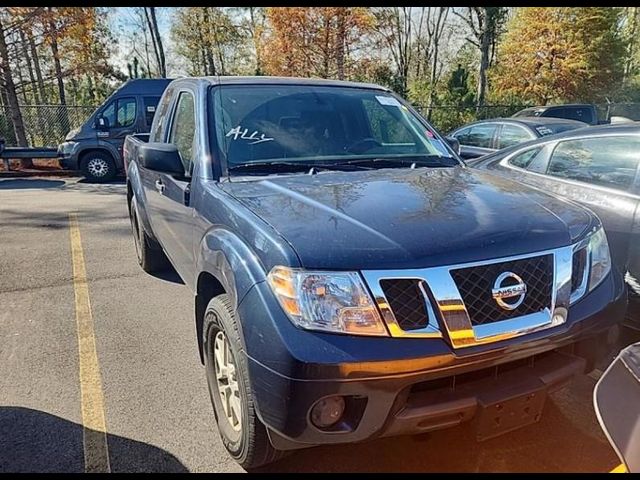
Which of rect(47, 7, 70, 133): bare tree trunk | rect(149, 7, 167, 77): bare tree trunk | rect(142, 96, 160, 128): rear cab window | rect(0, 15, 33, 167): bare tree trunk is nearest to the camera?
rect(142, 96, 160, 128): rear cab window

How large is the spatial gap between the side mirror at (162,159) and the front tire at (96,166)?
10057 mm

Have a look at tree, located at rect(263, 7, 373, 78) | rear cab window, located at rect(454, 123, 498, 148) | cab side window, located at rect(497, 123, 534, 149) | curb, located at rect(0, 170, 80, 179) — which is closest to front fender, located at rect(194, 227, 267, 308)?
cab side window, located at rect(497, 123, 534, 149)

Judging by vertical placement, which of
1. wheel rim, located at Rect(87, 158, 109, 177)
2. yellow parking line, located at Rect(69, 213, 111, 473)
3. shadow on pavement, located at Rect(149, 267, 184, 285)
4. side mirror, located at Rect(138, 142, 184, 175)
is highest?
side mirror, located at Rect(138, 142, 184, 175)

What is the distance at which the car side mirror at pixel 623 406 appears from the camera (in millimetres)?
1432

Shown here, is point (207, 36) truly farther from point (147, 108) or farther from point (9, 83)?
point (147, 108)

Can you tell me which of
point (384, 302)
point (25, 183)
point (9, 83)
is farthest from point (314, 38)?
point (384, 302)

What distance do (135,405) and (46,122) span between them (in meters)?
16.4

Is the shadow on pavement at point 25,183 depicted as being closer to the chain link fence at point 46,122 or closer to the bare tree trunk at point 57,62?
the bare tree trunk at point 57,62

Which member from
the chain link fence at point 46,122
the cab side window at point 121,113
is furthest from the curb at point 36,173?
the chain link fence at point 46,122

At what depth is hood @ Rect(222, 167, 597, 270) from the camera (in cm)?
189

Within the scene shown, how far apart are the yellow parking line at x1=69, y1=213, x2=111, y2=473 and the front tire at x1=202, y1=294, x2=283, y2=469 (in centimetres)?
61

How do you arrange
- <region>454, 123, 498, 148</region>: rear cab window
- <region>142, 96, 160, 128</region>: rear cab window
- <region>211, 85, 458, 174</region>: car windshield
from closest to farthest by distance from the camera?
<region>211, 85, 458, 174</region>: car windshield
<region>454, 123, 498, 148</region>: rear cab window
<region>142, 96, 160, 128</region>: rear cab window

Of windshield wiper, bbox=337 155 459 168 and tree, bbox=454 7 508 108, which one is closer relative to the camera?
windshield wiper, bbox=337 155 459 168

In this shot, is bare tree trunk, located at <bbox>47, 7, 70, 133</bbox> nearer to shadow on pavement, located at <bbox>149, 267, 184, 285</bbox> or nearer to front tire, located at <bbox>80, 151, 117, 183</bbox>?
front tire, located at <bbox>80, 151, 117, 183</bbox>
